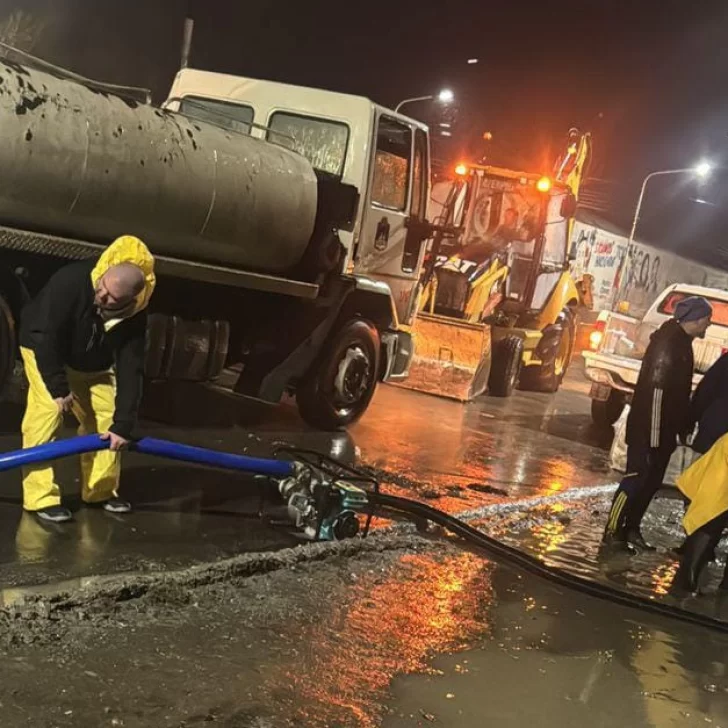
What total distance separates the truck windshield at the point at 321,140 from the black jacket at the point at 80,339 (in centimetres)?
388

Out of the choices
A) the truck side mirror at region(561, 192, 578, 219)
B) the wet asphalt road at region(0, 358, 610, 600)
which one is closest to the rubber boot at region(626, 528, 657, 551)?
the wet asphalt road at region(0, 358, 610, 600)

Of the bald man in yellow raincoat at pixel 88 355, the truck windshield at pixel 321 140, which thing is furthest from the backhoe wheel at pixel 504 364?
the bald man in yellow raincoat at pixel 88 355

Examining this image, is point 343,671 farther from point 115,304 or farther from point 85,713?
point 115,304

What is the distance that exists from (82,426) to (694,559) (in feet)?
12.8

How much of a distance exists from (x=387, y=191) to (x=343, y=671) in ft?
19.2

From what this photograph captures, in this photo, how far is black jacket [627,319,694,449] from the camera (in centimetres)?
606

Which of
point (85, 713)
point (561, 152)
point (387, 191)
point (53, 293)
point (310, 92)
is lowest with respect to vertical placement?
point (85, 713)

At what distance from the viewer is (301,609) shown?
4254 mm

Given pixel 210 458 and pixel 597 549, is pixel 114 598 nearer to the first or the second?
pixel 210 458

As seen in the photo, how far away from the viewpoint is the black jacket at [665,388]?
6.06 meters

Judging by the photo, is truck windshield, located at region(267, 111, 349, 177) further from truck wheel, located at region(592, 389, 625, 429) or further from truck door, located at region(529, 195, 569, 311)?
truck door, located at region(529, 195, 569, 311)

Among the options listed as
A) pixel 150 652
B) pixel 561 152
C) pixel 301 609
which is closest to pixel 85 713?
pixel 150 652

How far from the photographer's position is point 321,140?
8.33 meters

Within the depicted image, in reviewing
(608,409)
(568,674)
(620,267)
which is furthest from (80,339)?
(620,267)
